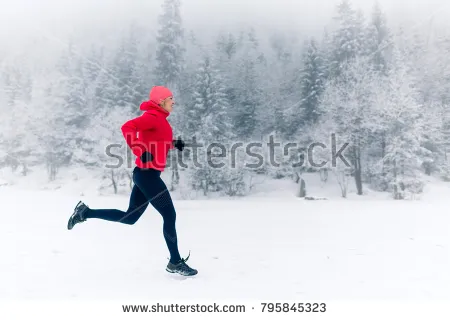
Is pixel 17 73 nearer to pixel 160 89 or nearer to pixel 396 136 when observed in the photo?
pixel 396 136

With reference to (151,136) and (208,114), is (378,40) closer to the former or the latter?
(208,114)

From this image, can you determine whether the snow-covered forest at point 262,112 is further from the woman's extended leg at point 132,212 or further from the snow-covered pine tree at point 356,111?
the woman's extended leg at point 132,212

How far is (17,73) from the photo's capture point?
59781 mm

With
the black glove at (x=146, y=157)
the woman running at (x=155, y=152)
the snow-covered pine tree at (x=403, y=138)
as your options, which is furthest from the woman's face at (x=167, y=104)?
the snow-covered pine tree at (x=403, y=138)

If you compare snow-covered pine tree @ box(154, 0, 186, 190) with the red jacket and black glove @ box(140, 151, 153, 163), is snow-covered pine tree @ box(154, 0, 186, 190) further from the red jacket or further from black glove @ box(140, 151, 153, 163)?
black glove @ box(140, 151, 153, 163)

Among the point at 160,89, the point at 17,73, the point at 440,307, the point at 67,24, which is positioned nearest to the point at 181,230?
the point at 160,89

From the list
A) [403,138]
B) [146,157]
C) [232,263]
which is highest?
[403,138]

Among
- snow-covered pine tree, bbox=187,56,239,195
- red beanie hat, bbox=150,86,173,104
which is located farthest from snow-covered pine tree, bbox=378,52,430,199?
red beanie hat, bbox=150,86,173,104

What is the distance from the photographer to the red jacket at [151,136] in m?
3.54

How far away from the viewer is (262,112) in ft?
151

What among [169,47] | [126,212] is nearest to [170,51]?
[169,47]

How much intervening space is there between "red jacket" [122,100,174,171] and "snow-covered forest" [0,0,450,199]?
93.4 ft

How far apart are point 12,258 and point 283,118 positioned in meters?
39.2

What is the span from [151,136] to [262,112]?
43.3 meters
